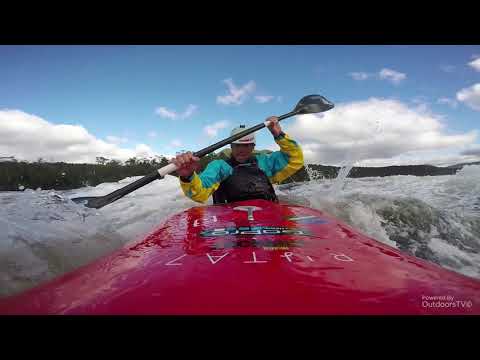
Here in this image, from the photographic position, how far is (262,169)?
3584mm

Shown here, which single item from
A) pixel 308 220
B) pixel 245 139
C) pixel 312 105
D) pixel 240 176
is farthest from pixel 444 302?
pixel 312 105

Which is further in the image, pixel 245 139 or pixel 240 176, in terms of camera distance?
pixel 245 139

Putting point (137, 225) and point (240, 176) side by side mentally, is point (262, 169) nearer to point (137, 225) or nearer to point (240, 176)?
point (240, 176)

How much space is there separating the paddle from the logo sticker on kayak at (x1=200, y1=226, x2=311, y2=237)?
1.84 ft

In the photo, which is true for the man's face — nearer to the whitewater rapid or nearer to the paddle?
the paddle

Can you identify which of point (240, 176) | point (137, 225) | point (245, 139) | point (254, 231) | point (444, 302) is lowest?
point (137, 225)

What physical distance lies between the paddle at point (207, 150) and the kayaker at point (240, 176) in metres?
0.29

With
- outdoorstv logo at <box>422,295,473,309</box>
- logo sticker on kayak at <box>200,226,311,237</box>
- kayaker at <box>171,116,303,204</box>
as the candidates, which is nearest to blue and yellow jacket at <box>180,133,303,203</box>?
kayaker at <box>171,116,303,204</box>

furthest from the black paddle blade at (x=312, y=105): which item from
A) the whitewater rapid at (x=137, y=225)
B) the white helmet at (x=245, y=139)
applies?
the whitewater rapid at (x=137, y=225)

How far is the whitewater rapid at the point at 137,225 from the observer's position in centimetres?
245

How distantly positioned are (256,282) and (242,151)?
2295mm
